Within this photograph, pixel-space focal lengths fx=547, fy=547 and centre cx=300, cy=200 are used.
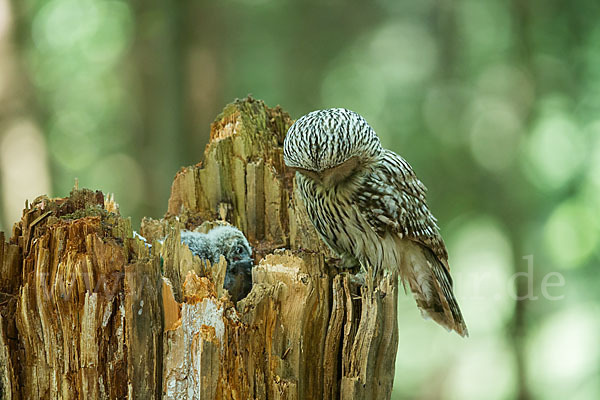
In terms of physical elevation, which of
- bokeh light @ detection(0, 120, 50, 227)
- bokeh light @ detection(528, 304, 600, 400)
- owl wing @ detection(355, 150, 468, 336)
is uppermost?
bokeh light @ detection(0, 120, 50, 227)

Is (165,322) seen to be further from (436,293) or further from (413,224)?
(436,293)

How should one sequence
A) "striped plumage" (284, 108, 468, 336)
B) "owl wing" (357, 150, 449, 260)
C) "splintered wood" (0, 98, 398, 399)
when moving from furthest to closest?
"owl wing" (357, 150, 449, 260) → "striped plumage" (284, 108, 468, 336) → "splintered wood" (0, 98, 398, 399)

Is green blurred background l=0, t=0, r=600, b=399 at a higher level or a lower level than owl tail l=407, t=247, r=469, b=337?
higher

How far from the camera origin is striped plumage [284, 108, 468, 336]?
300cm

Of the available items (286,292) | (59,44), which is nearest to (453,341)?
(286,292)

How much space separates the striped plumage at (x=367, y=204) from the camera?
3.00 m

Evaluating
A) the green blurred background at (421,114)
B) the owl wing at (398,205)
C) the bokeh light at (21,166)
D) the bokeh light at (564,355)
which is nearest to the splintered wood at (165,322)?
the owl wing at (398,205)

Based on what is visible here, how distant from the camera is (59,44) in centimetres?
895

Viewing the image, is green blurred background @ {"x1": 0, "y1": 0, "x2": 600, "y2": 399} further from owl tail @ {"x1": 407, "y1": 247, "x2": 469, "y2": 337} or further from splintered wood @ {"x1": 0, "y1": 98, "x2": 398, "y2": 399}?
splintered wood @ {"x1": 0, "y1": 98, "x2": 398, "y2": 399}

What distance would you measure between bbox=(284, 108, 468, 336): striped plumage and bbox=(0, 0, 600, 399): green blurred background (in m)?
4.14

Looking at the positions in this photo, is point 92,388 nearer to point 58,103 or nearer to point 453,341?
point 453,341

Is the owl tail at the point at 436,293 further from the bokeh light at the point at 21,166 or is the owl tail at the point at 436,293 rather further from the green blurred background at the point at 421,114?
the bokeh light at the point at 21,166

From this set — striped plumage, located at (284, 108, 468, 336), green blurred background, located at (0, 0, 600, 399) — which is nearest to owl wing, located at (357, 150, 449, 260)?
striped plumage, located at (284, 108, 468, 336)

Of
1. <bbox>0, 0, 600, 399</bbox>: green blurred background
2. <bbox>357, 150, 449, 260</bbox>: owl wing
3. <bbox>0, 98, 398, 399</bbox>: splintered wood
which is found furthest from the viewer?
<bbox>0, 0, 600, 399</bbox>: green blurred background
